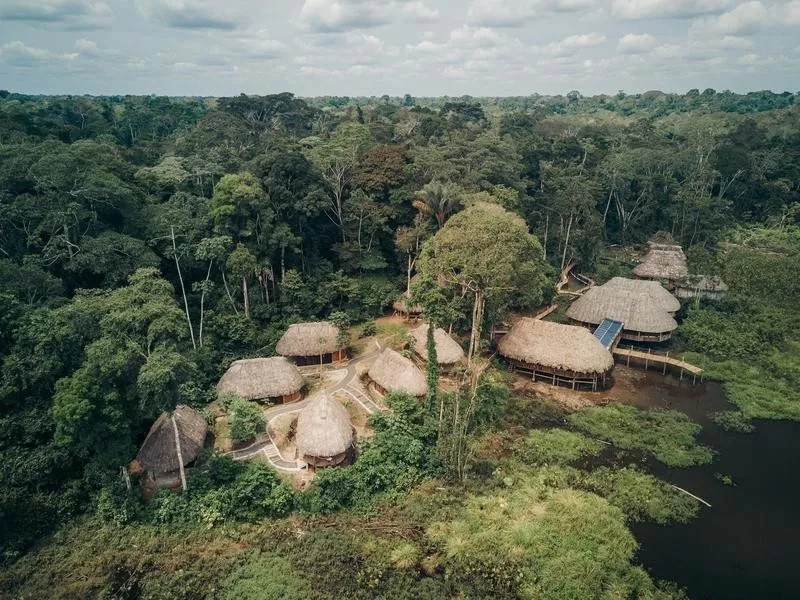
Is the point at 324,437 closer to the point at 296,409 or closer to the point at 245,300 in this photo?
the point at 296,409

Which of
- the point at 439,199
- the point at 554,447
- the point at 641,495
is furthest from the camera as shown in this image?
the point at 439,199

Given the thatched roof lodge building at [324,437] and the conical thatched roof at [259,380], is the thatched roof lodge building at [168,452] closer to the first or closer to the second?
the conical thatched roof at [259,380]

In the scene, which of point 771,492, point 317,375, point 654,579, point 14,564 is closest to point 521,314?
point 317,375

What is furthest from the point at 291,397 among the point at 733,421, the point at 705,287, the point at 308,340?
the point at 705,287

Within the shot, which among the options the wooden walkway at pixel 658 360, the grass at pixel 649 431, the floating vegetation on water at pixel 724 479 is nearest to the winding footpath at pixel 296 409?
the grass at pixel 649 431

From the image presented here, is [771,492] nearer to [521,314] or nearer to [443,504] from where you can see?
[443,504]

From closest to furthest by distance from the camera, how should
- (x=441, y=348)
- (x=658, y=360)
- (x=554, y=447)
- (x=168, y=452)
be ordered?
(x=168, y=452)
(x=554, y=447)
(x=441, y=348)
(x=658, y=360)

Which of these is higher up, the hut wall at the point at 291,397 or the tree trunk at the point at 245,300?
the tree trunk at the point at 245,300
